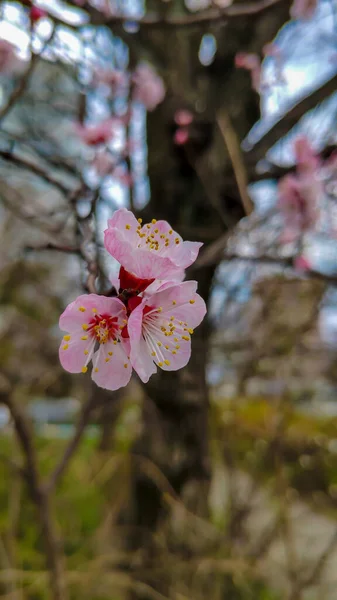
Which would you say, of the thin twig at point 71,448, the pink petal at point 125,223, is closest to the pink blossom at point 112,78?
the thin twig at point 71,448

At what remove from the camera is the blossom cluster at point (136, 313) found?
18.3 inches

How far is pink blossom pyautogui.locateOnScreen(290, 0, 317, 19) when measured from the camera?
1710 mm

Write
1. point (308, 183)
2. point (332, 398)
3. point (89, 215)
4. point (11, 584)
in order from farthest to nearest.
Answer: point (332, 398) < point (11, 584) < point (308, 183) < point (89, 215)

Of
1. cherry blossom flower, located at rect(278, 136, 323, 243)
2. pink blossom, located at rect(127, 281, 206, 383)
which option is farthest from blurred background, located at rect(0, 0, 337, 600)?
pink blossom, located at rect(127, 281, 206, 383)

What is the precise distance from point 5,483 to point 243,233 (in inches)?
105

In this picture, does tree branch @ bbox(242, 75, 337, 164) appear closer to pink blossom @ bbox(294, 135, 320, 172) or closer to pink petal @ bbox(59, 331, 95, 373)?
pink blossom @ bbox(294, 135, 320, 172)

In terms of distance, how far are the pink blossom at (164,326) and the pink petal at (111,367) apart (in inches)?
0.9

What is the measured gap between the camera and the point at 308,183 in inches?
57.3

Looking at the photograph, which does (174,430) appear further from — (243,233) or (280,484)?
(243,233)

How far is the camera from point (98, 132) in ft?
6.45

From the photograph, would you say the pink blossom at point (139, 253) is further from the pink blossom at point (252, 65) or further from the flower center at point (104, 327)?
the pink blossom at point (252, 65)

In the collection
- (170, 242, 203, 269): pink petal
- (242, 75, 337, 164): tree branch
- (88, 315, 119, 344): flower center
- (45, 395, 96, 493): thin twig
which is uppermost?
(242, 75, 337, 164): tree branch

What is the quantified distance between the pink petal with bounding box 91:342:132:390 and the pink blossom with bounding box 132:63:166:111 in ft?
5.47

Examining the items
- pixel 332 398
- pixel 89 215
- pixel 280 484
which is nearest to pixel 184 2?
pixel 89 215
